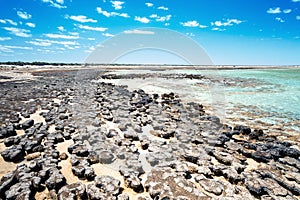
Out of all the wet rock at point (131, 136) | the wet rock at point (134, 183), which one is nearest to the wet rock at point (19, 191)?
the wet rock at point (134, 183)

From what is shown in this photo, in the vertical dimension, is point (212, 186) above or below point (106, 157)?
below

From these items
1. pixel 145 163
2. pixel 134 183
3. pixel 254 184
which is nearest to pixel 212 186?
pixel 254 184

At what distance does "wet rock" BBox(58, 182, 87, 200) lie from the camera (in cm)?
428

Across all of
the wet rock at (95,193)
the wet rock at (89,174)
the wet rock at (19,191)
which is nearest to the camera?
the wet rock at (19,191)

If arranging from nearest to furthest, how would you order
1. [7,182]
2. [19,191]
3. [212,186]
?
[19,191] → [7,182] → [212,186]

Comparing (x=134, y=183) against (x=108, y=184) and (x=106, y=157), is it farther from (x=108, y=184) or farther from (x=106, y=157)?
(x=106, y=157)

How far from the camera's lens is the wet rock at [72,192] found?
4280 mm

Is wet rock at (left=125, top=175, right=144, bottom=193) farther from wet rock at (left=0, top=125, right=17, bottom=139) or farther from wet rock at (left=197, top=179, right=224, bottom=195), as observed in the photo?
wet rock at (left=0, top=125, right=17, bottom=139)

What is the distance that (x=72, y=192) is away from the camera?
4422 mm

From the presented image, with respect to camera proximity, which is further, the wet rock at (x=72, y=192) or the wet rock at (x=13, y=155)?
the wet rock at (x=13, y=155)

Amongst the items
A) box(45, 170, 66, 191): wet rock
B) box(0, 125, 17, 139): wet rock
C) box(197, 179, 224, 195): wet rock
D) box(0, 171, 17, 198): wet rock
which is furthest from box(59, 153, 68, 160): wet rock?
box(197, 179, 224, 195): wet rock

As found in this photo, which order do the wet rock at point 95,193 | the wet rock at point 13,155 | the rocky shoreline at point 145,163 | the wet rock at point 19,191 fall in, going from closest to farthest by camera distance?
the wet rock at point 19,191, the wet rock at point 95,193, the rocky shoreline at point 145,163, the wet rock at point 13,155

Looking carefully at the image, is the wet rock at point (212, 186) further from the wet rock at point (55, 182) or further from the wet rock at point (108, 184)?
the wet rock at point (55, 182)

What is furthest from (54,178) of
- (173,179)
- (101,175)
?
(173,179)
